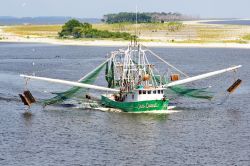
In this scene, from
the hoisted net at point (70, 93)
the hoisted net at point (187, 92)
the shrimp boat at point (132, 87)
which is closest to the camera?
the shrimp boat at point (132, 87)

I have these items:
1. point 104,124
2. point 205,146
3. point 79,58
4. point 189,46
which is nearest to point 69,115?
point 104,124

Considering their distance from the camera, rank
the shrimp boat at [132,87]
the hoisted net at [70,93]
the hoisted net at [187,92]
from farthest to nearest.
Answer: the hoisted net at [70,93]
the hoisted net at [187,92]
the shrimp boat at [132,87]

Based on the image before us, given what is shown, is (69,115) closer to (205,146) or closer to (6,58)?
(205,146)

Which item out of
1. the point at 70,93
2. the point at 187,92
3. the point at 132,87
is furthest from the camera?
the point at 70,93

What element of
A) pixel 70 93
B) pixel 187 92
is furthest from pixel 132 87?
pixel 70 93

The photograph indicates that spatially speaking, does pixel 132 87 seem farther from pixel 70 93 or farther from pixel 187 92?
pixel 70 93

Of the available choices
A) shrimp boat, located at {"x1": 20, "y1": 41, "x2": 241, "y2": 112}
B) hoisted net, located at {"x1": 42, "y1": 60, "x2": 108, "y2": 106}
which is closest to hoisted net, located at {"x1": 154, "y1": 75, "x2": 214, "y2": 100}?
shrimp boat, located at {"x1": 20, "y1": 41, "x2": 241, "y2": 112}

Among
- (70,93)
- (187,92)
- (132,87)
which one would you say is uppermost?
(132,87)

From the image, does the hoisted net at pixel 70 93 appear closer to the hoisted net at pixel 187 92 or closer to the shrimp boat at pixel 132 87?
the shrimp boat at pixel 132 87

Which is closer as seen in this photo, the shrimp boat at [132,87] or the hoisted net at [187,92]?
the shrimp boat at [132,87]

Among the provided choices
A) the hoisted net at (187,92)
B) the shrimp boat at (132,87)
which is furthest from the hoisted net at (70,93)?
the hoisted net at (187,92)

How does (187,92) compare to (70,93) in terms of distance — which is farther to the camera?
(70,93)
